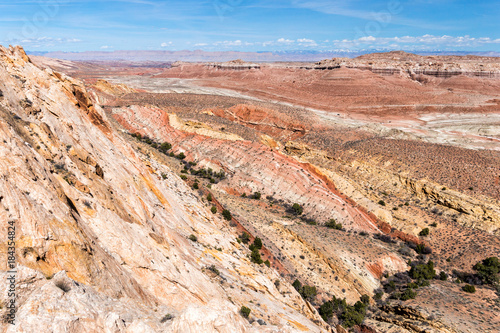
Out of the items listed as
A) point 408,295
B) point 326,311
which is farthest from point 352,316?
point 408,295

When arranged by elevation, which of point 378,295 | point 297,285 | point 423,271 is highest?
point 297,285

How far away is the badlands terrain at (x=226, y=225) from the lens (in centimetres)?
755

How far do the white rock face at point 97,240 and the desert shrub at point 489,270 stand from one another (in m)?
16.6

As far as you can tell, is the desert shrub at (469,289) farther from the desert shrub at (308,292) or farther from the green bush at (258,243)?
the green bush at (258,243)

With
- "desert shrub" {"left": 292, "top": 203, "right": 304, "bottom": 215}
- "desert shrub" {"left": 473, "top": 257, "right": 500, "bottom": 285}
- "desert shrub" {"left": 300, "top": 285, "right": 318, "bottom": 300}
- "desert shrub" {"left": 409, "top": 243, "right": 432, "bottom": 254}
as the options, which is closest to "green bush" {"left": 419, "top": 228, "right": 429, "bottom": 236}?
"desert shrub" {"left": 409, "top": 243, "right": 432, "bottom": 254}

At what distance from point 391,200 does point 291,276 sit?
1995 cm

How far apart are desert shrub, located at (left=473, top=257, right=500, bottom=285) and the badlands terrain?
0.42 ft

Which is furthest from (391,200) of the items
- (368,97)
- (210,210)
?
(368,97)

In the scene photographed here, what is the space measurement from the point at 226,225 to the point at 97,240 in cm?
1258

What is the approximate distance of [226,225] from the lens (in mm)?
21547

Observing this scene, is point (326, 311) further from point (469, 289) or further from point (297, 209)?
point (297, 209)

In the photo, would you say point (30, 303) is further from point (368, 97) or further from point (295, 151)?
point (368, 97)

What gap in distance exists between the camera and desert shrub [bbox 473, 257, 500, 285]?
920 inches

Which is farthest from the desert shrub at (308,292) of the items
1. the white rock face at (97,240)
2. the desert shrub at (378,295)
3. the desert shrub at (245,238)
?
the desert shrub at (378,295)
